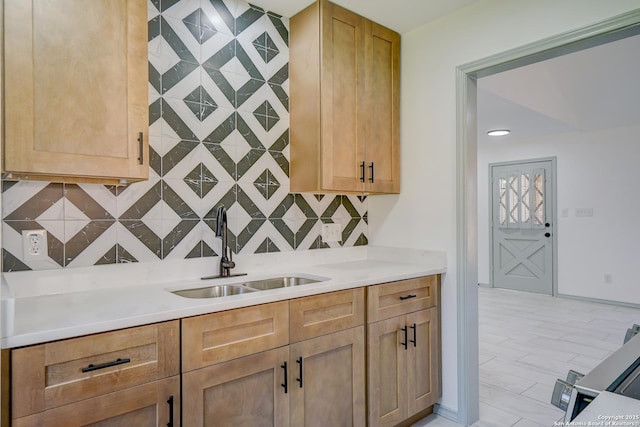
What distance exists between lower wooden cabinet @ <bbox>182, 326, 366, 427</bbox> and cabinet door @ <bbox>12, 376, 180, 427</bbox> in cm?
5

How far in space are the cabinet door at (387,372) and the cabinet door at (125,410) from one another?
39.5 inches

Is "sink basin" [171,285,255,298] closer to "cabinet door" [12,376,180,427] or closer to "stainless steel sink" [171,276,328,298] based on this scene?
"stainless steel sink" [171,276,328,298]

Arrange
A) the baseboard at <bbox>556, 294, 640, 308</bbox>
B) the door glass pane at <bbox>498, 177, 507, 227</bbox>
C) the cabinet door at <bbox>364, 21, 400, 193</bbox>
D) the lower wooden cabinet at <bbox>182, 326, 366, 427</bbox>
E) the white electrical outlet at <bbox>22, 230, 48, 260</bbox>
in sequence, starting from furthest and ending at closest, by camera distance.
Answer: the door glass pane at <bbox>498, 177, 507, 227</bbox>, the baseboard at <bbox>556, 294, 640, 308</bbox>, the cabinet door at <bbox>364, 21, 400, 193</bbox>, the white electrical outlet at <bbox>22, 230, 48, 260</bbox>, the lower wooden cabinet at <bbox>182, 326, 366, 427</bbox>

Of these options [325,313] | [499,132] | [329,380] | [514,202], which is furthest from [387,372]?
[514,202]

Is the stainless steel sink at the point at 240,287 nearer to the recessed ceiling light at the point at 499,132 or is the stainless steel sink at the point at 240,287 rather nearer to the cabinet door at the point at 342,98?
the cabinet door at the point at 342,98

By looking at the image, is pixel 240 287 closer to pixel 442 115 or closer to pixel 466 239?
pixel 466 239

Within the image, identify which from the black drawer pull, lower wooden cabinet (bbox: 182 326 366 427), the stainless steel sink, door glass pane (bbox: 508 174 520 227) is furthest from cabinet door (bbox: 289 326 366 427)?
door glass pane (bbox: 508 174 520 227)

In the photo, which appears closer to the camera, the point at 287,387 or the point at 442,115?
the point at 287,387

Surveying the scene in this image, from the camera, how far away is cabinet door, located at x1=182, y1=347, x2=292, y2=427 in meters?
1.36

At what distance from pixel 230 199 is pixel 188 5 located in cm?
102

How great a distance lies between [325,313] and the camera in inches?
70.4

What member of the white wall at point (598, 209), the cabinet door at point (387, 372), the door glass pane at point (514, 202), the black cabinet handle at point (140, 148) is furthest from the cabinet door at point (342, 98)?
the door glass pane at point (514, 202)

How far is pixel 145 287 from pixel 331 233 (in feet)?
4.15

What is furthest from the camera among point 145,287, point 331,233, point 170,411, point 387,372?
point 331,233
